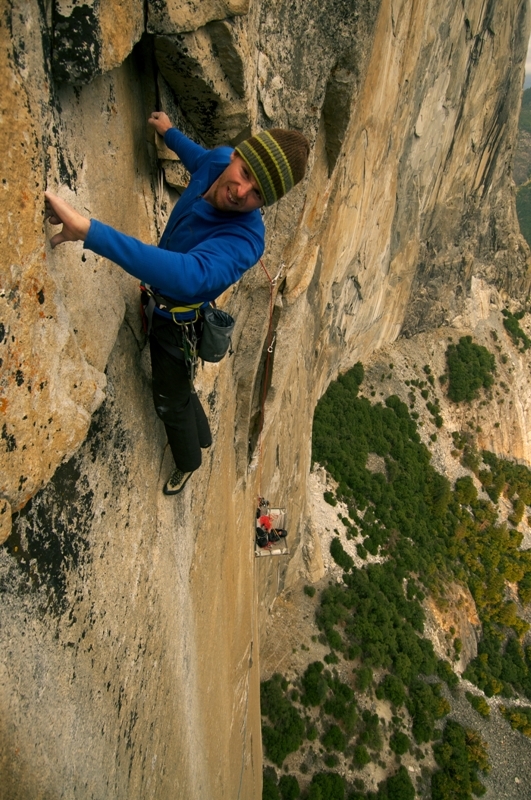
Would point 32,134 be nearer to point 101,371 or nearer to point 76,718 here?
point 101,371

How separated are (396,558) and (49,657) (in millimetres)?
24607

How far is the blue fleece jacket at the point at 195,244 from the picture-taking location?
198 cm

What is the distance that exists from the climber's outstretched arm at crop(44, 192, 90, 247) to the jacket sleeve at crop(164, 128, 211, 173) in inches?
47.1

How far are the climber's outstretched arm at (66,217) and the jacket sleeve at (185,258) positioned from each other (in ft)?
0.12

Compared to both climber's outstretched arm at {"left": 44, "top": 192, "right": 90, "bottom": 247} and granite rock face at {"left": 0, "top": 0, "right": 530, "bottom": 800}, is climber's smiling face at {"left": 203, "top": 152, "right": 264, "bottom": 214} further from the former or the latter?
climber's outstretched arm at {"left": 44, "top": 192, "right": 90, "bottom": 247}

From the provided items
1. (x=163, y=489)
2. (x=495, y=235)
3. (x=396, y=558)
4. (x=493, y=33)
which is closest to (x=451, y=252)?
(x=495, y=235)

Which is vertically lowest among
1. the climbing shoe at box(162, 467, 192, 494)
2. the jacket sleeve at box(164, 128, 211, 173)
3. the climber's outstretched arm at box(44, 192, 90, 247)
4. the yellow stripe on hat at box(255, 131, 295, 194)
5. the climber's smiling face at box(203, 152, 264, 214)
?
the climbing shoe at box(162, 467, 192, 494)

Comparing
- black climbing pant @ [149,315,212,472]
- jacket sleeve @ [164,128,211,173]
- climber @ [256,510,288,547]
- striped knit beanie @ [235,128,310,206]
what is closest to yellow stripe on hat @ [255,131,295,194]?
striped knit beanie @ [235,128,310,206]

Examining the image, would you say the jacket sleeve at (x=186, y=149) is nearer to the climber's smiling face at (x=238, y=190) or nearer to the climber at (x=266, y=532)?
the climber's smiling face at (x=238, y=190)

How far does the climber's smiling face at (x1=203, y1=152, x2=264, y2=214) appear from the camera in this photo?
7.75 feet

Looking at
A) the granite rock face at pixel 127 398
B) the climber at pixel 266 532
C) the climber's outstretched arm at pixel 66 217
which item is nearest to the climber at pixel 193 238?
the climber's outstretched arm at pixel 66 217

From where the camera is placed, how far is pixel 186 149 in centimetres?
291

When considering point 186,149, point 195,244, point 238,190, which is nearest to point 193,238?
point 195,244

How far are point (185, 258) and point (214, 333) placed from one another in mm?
796
